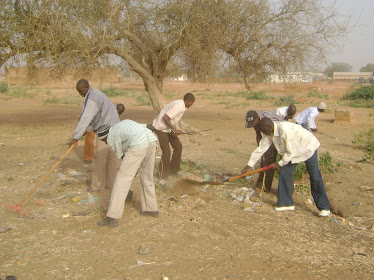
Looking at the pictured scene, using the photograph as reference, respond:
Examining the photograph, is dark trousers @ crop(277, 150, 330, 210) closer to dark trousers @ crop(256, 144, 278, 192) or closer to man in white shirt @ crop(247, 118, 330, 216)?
man in white shirt @ crop(247, 118, 330, 216)

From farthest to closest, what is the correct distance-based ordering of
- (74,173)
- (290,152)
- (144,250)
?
(74,173) < (290,152) < (144,250)

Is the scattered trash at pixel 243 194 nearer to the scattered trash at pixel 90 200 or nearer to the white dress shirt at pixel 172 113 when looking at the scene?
the white dress shirt at pixel 172 113

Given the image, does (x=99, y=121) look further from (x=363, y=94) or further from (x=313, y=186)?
(x=363, y=94)

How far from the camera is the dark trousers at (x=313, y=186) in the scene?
5777mm

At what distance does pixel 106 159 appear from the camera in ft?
20.9

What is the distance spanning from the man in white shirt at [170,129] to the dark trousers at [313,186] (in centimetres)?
201

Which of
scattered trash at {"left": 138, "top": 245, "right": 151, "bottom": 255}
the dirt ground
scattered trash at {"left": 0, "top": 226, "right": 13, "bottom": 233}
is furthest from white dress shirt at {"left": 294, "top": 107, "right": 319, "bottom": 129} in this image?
scattered trash at {"left": 0, "top": 226, "right": 13, "bottom": 233}

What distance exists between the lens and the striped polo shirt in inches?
A: 192

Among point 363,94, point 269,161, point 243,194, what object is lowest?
point 243,194

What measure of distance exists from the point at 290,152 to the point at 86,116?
2.76 meters

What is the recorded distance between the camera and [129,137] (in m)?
4.91

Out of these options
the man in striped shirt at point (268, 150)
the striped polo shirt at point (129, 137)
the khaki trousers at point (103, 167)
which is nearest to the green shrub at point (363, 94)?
the man in striped shirt at point (268, 150)

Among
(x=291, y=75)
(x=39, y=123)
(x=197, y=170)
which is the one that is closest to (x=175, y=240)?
(x=197, y=170)

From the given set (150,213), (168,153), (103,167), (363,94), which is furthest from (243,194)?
(363,94)
